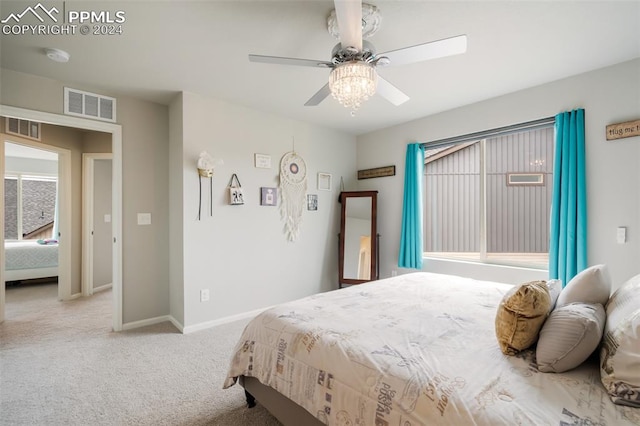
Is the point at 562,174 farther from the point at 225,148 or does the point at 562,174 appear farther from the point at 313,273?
the point at 225,148

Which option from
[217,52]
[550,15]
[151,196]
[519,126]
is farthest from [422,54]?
[151,196]

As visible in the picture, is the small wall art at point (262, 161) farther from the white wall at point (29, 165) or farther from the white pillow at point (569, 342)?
the white wall at point (29, 165)

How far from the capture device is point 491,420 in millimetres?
829

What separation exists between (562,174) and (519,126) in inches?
25.7

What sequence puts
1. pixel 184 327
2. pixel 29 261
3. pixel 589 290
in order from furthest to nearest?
pixel 29 261 → pixel 184 327 → pixel 589 290

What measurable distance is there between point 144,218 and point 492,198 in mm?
4006

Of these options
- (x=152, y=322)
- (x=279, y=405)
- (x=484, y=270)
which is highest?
(x=484, y=270)

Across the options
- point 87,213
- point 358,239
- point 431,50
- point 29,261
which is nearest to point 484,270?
point 358,239

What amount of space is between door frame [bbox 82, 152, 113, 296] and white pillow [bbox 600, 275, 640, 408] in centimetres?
529

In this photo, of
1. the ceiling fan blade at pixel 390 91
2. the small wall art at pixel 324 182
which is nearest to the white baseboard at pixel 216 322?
the small wall art at pixel 324 182

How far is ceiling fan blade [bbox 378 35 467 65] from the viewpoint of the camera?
1.54 m

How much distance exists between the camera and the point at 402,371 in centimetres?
106

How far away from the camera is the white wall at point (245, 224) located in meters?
3.02

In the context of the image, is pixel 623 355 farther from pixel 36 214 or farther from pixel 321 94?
pixel 36 214
